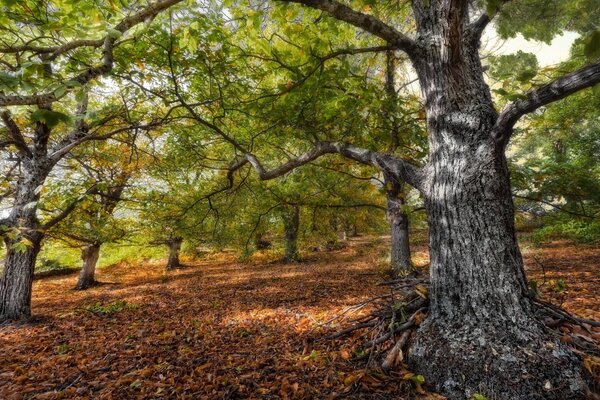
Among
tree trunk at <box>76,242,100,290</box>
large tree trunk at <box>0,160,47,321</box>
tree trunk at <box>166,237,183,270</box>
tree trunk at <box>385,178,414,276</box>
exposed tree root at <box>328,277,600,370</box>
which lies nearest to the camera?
exposed tree root at <box>328,277,600,370</box>

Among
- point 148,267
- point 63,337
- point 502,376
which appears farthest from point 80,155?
point 148,267

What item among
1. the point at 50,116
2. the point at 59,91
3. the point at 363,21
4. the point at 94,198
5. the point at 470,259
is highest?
the point at 363,21

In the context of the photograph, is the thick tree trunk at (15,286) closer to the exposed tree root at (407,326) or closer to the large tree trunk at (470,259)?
the exposed tree root at (407,326)

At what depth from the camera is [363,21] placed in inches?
102

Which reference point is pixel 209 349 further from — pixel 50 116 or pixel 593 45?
pixel 593 45

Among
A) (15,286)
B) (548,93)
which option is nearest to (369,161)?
(548,93)

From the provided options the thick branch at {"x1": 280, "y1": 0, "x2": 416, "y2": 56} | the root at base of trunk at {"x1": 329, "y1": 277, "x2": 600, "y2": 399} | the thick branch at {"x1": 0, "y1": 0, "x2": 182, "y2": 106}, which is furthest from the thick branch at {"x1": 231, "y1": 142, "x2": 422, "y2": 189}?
the thick branch at {"x1": 0, "y1": 0, "x2": 182, "y2": 106}

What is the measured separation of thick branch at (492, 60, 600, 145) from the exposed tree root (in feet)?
5.27

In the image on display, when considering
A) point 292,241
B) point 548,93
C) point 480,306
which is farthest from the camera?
point 292,241

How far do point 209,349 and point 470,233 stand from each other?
325 centimetres

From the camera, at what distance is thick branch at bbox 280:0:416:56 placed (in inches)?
94.4

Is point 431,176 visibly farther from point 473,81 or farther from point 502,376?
point 502,376

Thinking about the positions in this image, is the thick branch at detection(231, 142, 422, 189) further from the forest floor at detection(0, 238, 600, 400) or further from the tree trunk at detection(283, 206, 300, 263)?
the tree trunk at detection(283, 206, 300, 263)

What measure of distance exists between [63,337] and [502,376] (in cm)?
594
